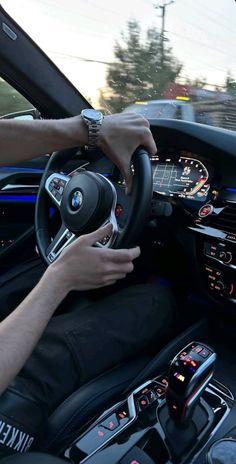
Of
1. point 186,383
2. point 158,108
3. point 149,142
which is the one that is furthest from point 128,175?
point 158,108

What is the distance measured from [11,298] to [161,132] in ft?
2.82

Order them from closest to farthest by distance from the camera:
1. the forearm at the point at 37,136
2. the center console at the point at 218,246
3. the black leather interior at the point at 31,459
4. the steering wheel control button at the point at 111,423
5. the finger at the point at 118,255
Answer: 1. the black leather interior at the point at 31,459
2. the finger at the point at 118,255
3. the steering wheel control button at the point at 111,423
4. the forearm at the point at 37,136
5. the center console at the point at 218,246

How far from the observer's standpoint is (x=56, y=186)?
188cm

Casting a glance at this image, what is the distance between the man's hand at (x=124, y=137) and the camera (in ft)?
4.86

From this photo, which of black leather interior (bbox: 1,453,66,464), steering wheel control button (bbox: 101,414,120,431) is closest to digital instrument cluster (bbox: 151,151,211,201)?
steering wheel control button (bbox: 101,414,120,431)

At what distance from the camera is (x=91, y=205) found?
1629mm

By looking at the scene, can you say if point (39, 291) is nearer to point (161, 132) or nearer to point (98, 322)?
point (98, 322)

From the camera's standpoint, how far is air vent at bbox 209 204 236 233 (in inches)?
70.2

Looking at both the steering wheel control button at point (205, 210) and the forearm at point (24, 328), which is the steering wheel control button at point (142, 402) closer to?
A: the forearm at point (24, 328)

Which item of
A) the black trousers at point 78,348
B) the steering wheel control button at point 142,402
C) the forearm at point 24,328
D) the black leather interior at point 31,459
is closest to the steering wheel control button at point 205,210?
the black trousers at point 78,348

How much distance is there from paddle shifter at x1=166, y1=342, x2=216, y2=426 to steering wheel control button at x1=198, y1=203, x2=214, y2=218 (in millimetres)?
643

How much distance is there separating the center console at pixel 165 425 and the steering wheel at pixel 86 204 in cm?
41

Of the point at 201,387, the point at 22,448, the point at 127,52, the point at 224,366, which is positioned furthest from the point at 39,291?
the point at 127,52

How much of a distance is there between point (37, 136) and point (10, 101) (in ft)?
2.87
